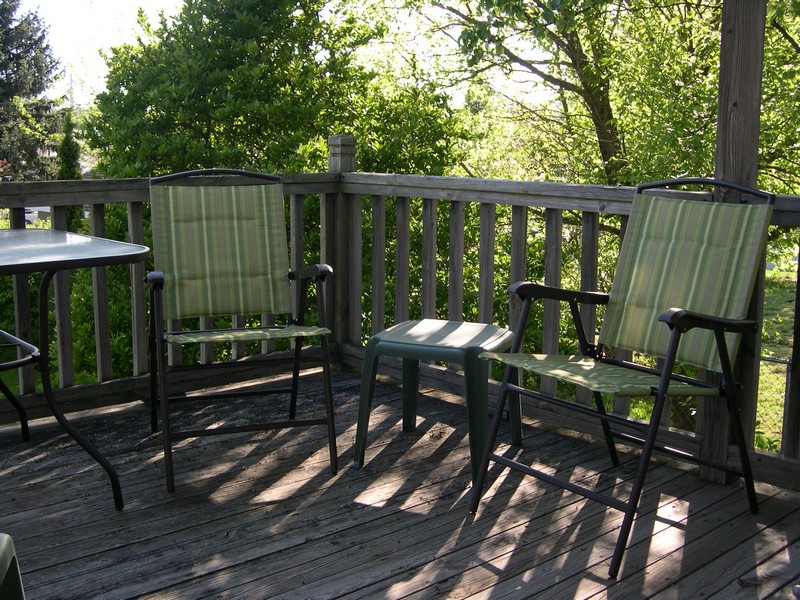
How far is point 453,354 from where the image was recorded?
3057mm

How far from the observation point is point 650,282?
10.2 ft

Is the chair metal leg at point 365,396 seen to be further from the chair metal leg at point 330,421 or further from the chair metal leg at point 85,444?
the chair metal leg at point 85,444

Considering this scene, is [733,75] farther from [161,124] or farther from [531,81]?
[531,81]

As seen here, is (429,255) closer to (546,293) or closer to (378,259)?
(378,259)

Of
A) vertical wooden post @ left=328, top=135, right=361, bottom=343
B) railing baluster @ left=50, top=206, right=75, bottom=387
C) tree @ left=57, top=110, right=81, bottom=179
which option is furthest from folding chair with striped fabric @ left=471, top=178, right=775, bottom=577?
tree @ left=57, top=110, right=81, bottom=179

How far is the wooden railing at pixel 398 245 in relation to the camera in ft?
11.1

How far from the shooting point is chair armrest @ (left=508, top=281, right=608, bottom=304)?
9.75ft

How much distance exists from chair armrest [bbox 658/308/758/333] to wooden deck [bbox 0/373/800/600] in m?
0.62

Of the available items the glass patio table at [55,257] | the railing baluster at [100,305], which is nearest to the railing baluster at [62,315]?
the railing baluster at [100,305]

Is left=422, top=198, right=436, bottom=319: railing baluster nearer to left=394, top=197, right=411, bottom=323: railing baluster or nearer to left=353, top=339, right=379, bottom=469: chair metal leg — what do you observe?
left=394, top=197, right=411, bottom=323: railing baluster

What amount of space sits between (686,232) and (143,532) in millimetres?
1993

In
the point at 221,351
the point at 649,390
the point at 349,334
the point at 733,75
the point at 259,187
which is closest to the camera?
the point at 649,390

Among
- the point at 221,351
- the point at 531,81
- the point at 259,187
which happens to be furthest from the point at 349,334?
the point at 531,81

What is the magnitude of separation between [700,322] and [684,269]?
449mm
